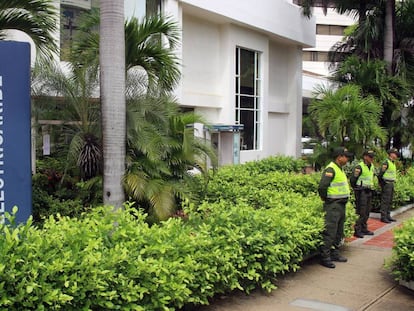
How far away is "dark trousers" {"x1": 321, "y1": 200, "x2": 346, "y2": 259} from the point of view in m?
7.29

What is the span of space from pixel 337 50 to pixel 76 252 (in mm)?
21604

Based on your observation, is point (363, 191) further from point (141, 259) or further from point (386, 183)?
point (141, 259)

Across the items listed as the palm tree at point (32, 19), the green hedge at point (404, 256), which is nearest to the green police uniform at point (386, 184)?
the green hedge at point (404, 256)

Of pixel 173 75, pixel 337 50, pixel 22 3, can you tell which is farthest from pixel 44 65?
pixel 337 50

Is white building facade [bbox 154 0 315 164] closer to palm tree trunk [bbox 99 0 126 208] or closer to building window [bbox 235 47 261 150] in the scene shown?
building window [bbox 235 47 261 150]

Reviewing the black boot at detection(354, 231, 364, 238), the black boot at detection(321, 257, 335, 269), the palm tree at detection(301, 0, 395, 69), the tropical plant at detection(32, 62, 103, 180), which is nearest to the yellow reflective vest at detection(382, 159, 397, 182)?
the black boot at detection(354, 231, 364, 238)

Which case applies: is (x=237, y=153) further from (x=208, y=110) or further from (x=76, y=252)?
(x=76, y=252)

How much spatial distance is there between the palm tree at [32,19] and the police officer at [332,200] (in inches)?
184

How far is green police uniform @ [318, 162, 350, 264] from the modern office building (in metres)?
10.2

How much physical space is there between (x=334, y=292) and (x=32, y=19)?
18.9 ft

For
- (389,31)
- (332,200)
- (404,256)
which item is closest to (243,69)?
(389,31)

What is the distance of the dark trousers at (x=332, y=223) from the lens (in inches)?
287

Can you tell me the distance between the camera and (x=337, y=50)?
2394cm

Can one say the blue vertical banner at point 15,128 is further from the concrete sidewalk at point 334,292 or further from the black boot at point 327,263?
the black boot at point 327,263
